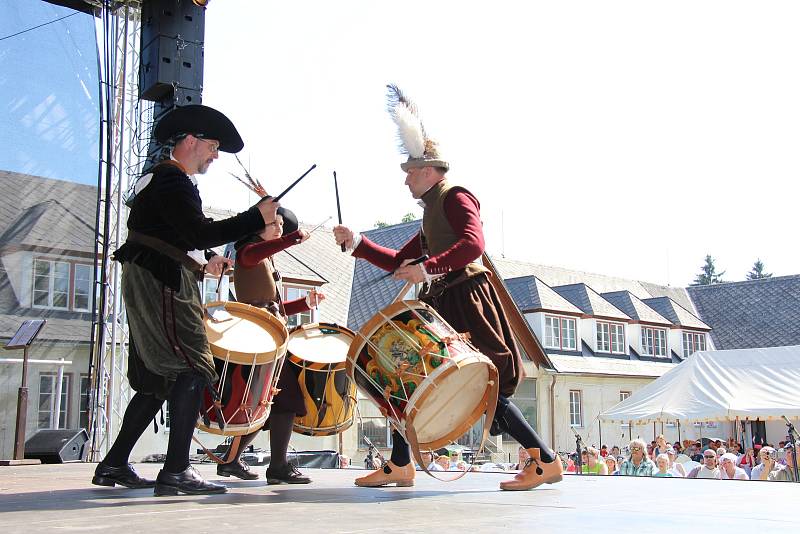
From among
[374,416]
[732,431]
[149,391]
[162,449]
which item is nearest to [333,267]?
[374,416]

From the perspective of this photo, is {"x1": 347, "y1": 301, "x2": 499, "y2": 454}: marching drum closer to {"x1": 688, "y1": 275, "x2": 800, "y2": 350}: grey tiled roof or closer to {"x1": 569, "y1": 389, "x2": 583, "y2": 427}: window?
{"x1": 569, "y1": 389, "x2": 583, "y2": 427}: window

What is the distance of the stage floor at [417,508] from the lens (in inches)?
108

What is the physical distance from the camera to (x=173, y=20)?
8531mm

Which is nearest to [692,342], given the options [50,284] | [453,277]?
[50,284]

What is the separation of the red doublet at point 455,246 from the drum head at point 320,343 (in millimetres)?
717

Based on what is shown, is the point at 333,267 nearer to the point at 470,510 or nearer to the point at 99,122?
the point at 99,122

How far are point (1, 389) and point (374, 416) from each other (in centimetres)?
1184

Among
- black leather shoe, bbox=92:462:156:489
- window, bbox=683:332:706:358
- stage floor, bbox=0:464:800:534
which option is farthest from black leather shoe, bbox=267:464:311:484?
window, bbox=683:332:706:358

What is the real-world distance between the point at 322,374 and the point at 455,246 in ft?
4.85

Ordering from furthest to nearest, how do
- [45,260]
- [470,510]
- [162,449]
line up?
[162,449]
[45,260]
[470,510]

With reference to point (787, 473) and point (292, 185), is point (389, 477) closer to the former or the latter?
point (292, 185)

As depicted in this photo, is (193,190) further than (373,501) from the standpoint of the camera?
Yes

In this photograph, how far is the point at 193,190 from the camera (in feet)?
13.8

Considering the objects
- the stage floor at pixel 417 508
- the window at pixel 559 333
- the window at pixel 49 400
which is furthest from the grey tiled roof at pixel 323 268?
the stage floor at pixel 417 508
